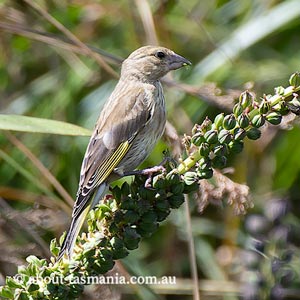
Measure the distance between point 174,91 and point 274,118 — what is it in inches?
95.2

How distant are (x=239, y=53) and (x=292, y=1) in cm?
42

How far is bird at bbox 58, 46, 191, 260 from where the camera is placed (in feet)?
11.2

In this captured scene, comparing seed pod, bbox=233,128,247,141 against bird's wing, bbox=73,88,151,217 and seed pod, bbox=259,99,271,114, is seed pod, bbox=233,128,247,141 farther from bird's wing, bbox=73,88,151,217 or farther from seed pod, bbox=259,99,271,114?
bird's wing, bbox=73,88,151,217

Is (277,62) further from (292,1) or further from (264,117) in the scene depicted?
(264,117)

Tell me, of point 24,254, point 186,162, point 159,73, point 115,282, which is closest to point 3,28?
point 159,73

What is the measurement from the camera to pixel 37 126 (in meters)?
3.31

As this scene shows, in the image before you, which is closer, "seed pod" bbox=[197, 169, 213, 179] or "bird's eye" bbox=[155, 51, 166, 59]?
"seed pod" bbox=[197, 169, 213, 179]

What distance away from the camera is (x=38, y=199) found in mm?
4348

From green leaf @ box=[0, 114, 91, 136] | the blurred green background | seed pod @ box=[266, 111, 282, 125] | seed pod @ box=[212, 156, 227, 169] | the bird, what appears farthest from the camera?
the blurred green background

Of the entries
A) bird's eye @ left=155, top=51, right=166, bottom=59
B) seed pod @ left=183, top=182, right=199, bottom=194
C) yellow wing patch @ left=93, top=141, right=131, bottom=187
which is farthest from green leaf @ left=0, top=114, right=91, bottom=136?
bird's eye @ left=155, top=51, right=166, bottom=59

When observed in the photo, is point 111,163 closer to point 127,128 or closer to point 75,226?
point 127,128

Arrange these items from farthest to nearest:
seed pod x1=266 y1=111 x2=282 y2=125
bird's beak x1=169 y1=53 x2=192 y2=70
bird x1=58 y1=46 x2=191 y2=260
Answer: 1. bird's beak x1=169 y1=53 x2=192 y2=70
2. bird x1=58 y1=46 x2=191 y2=260
3. seed pod x1=266 y1=111 x2=282 y2=125

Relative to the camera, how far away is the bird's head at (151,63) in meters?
4.15

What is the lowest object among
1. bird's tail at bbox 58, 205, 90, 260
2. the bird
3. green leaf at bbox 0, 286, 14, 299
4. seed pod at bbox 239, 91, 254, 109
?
green leaf at bbox 0, 286, 14, 299
